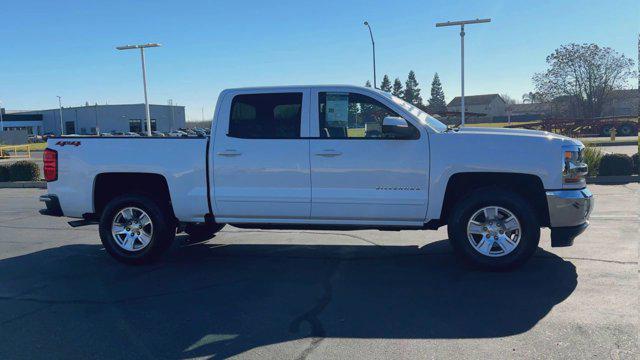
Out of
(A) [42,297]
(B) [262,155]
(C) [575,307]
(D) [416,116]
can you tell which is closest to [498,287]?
(C) [575,307]

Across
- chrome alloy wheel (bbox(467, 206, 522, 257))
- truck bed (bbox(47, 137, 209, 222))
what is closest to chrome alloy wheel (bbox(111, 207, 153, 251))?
truck bed (bbox(47, 137, 209, 222))

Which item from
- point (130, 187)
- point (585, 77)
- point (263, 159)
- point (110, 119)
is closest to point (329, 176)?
point (263, 159)

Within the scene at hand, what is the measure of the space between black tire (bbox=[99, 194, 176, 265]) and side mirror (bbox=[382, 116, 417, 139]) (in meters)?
2.86

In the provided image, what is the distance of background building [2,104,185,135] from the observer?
3216 inches

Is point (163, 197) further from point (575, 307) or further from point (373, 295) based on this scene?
point (575, 307)

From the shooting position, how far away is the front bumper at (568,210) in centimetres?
516

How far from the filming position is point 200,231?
709 centimetres

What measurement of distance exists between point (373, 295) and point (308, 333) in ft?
3.39

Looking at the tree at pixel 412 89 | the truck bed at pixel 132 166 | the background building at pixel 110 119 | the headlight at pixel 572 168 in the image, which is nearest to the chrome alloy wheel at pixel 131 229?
the truck bed at pixel 132 166

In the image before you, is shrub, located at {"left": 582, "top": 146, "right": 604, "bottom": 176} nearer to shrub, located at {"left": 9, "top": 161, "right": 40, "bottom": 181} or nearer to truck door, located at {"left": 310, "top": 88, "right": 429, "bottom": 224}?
truck door, located at {"left": 310, "top": 88, "right": 429, "bottom": 224}

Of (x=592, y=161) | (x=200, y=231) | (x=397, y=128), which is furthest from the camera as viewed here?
(x=592, y=161)

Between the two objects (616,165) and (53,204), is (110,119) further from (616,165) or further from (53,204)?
(53,204)

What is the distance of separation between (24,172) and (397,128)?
1561 centimetres

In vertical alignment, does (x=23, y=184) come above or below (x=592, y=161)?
below
